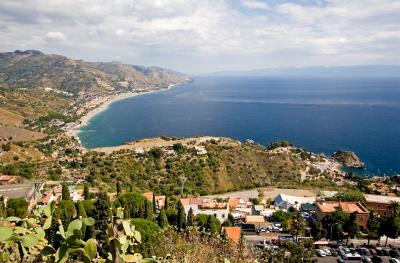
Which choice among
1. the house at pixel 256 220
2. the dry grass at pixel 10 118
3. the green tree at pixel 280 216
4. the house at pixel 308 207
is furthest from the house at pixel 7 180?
the dry grass at pixel 10 118

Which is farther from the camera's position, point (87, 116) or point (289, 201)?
point (87, 116)

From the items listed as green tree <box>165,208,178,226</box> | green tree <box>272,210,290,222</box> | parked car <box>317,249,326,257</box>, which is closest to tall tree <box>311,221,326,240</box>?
parked car <box>317,249,326,257</box>

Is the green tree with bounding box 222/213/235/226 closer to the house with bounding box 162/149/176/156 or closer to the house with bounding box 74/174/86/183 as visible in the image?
the house with bounding box 74/174/86/183

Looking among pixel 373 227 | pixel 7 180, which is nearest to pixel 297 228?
pixel 373 227

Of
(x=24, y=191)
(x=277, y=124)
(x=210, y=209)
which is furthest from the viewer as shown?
(x=277, y=124)

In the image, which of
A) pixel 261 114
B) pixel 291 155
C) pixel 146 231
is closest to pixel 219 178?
pixel 291 155

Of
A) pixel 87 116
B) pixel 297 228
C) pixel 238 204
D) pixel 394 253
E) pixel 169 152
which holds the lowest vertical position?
pixel 238 204

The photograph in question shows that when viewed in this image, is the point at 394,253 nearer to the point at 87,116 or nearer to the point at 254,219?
the point at 254,219

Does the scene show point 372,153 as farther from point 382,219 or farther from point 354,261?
point 354,261

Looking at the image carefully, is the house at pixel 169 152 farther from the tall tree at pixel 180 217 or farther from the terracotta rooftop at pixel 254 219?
the tall tree at pixel 180 217
